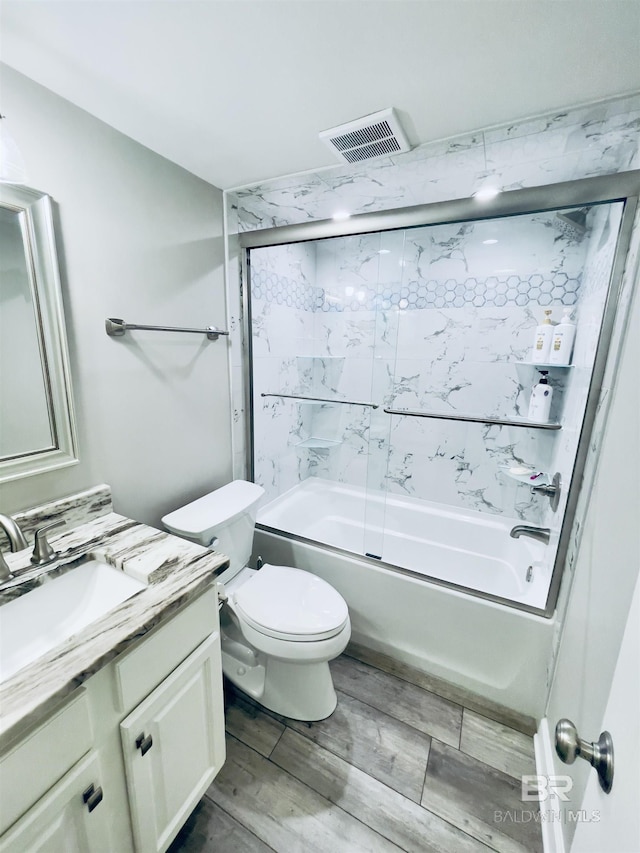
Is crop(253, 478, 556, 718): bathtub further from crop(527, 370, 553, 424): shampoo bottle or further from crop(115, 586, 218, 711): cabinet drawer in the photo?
crop(115, 586, 218, 711): cabinet drawer

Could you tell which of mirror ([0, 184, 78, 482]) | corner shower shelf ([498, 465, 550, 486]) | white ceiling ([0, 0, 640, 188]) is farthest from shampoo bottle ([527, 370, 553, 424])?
mirror ([0, 184, 78, 482])

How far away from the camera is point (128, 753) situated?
80cm

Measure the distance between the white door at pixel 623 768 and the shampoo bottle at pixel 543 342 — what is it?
65.2 inches

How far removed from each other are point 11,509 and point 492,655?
1.86 m

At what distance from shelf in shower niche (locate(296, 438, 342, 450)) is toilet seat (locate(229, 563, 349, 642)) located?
116 centimetres

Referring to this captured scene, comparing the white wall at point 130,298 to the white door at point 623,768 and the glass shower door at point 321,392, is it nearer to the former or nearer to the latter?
the glass shower door at point 321,392

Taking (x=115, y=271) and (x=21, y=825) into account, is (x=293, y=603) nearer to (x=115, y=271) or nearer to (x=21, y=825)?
(x=21, y=825)

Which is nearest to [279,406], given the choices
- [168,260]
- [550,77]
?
[168,260]

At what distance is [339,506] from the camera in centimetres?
250

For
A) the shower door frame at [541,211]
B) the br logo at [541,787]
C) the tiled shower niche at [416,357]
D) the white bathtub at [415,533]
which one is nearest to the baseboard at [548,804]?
the br logo at [541,787]

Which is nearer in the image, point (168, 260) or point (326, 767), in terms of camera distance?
point (326, 767)

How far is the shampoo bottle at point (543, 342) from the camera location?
71.5 inches

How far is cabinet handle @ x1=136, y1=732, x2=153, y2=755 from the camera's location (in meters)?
0.82

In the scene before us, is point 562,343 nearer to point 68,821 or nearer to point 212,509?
point 212,509
